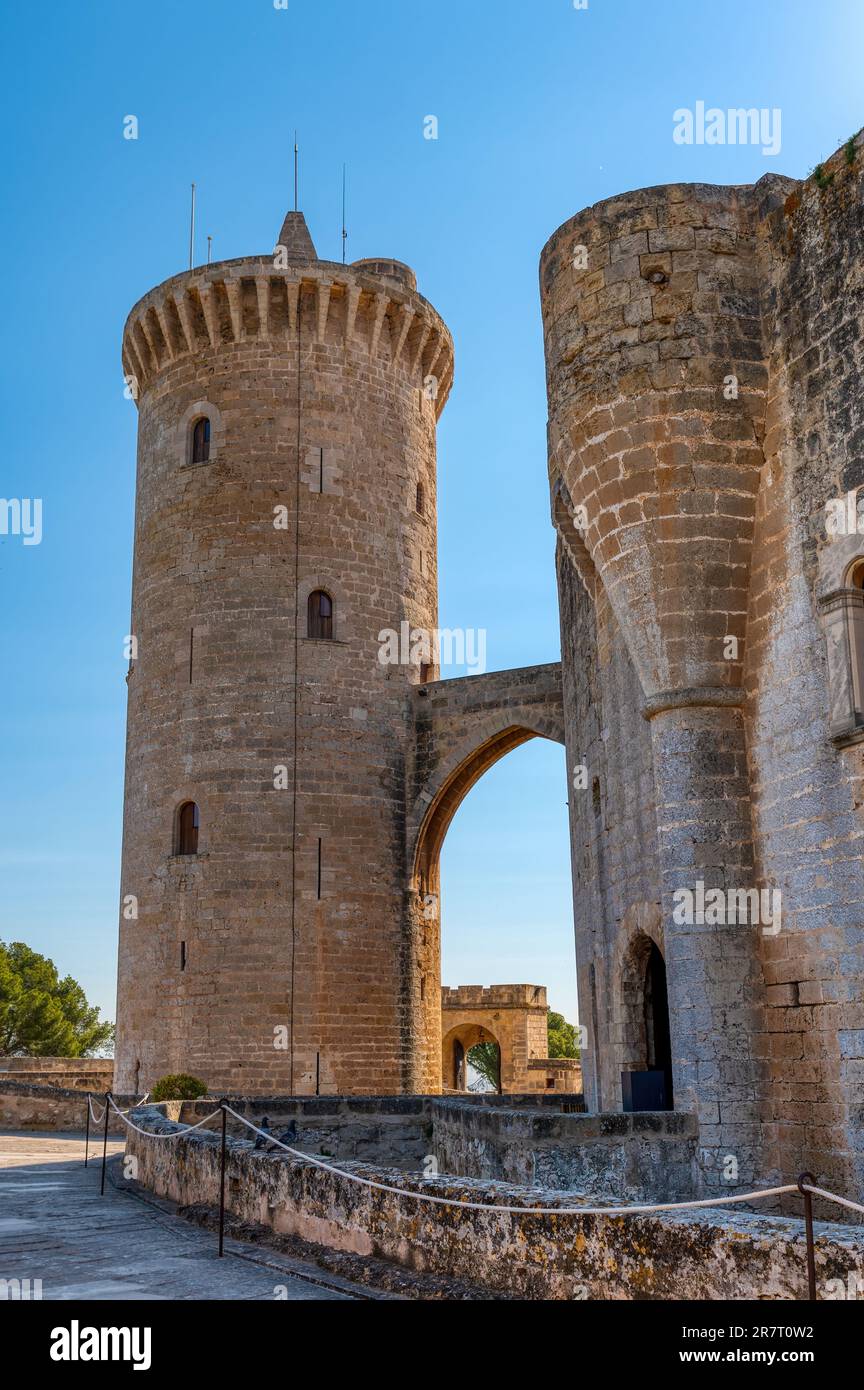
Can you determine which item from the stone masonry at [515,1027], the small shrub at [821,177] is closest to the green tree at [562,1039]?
the stone masonry at [515,1027]

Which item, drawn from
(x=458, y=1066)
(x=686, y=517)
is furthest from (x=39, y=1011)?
(x=686, y=517)

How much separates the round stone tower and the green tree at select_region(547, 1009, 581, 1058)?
133 feet

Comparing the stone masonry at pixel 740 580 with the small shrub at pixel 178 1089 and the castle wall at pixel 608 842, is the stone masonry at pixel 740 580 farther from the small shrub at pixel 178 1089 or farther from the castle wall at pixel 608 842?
the small shrub at pixel 178 1089

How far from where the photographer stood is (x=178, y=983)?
1853 cm

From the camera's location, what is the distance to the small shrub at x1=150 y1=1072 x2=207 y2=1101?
15859 mm

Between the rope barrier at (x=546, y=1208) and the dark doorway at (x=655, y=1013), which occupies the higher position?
the dark doorway at (x=655, y=1013)

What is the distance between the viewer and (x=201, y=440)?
2077 cm

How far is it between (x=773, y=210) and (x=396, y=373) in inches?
521

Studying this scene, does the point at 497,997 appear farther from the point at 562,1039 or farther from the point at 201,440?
the point at 562,1039

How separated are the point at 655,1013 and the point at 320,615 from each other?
402 inches

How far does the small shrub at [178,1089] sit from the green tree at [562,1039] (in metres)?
43.2

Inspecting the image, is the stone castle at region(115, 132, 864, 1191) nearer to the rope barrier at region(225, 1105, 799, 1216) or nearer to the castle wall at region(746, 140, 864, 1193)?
the castle wall at region(746, 140, 864, 1193)

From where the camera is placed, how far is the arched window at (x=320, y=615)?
1989 cm
